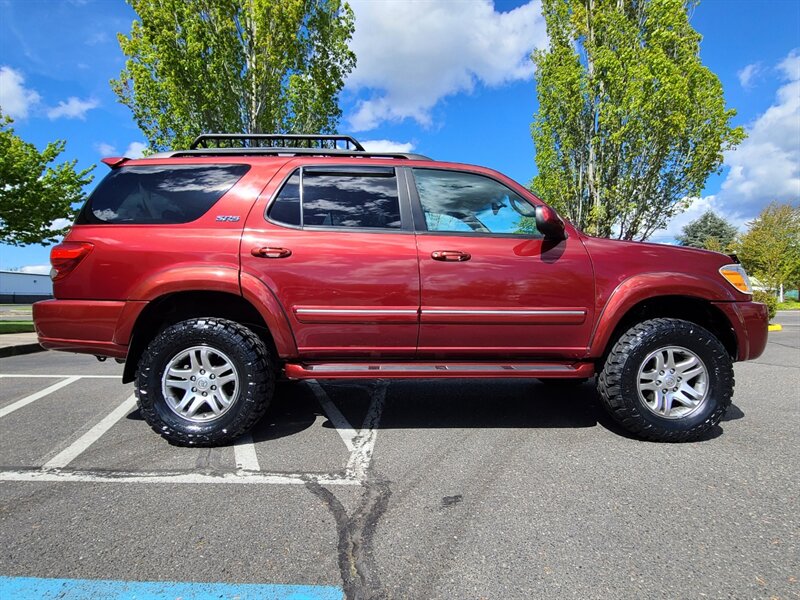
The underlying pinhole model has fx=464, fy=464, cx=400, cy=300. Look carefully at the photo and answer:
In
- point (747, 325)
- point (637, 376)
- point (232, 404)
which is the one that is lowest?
point (232, 404)

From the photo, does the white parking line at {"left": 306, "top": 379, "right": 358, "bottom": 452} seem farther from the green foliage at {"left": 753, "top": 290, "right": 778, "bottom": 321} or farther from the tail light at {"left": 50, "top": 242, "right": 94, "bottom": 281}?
the green foliage at {"left": 753, "top": 290, "right": 778, "bottom": 321}

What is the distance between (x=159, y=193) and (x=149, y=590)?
2604mm

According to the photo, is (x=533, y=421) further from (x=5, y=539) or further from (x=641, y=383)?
(x=5, y=539)

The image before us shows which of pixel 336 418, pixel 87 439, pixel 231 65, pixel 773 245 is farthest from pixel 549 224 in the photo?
pixel 773 245

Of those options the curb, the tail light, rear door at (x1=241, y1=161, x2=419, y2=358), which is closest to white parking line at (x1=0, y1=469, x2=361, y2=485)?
rear door at (x1=241, y1=161, x2=419, y2=358)

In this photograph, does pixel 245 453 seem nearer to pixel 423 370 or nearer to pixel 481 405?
pixel 423 370

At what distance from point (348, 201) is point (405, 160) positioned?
57cm

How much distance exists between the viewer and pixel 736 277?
3.46 meters

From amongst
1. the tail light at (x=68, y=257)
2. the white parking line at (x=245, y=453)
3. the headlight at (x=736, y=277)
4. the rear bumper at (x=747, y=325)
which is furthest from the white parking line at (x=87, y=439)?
the headlight at (x=736, y=277)

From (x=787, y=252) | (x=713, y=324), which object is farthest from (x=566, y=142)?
(x=787, y=252)

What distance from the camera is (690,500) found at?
242cm

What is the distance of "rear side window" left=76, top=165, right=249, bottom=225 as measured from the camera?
3281 mm

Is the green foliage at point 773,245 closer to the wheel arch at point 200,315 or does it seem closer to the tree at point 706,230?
the tree at point 706,230

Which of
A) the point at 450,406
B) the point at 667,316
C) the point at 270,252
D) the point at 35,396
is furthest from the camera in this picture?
the point at 35,396
